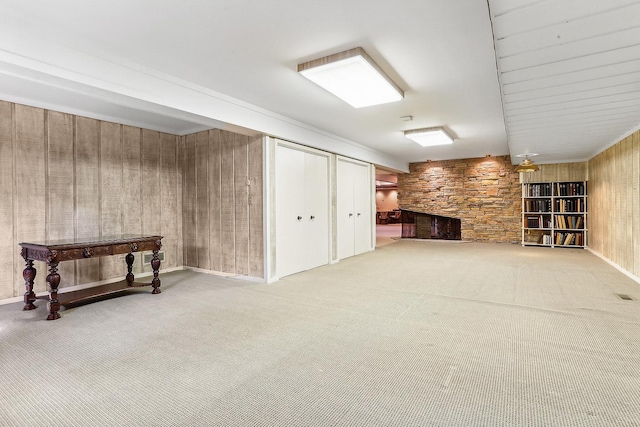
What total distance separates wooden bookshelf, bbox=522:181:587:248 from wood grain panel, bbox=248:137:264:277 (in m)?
7.25

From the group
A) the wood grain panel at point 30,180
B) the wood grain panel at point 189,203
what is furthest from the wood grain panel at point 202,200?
the wood grain panel at point 30,180

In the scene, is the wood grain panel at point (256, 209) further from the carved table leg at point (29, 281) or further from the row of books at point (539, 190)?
the row of books at point (539, 190)

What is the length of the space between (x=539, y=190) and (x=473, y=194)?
1573 mm

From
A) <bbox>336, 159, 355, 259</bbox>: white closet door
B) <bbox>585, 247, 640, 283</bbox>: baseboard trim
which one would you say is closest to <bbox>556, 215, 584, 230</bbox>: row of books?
<bbox>585, 247, 640, 283</bbox>: baseboard trim

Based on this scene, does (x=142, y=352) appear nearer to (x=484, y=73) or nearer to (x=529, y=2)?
(x=529, y=2)

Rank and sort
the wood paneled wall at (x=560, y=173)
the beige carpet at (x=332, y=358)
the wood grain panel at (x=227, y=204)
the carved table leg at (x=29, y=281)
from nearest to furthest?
the beige carpet at (x=332, y=358) < the carved table leg at (x=29, y=281) < the wood grain panel at (x=227, y=204) < the wood paneled wall at (x=560, y=173)

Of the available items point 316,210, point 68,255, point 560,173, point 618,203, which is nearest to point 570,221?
point 560,173

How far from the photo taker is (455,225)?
10078mm

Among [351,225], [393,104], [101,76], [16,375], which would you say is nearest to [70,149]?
[101,76]

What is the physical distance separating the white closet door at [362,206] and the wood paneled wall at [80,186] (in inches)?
141

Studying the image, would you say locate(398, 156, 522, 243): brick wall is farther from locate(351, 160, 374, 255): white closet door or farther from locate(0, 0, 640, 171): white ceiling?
locate(0, 0, 640, 171): white ceiling

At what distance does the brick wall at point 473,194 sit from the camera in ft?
29.3

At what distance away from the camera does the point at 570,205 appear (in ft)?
26.4

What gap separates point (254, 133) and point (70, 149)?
95.5 inches
